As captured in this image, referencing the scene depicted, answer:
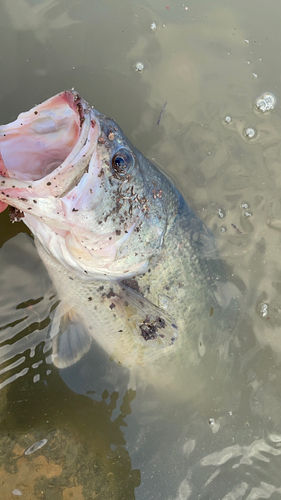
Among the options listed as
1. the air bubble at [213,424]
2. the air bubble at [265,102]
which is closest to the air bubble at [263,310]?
the air bubble at [213,424]

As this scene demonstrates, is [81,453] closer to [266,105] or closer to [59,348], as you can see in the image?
[59,348]

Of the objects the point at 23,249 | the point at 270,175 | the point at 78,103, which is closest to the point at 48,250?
the point at 23,249

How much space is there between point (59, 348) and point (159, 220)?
5.32 ft

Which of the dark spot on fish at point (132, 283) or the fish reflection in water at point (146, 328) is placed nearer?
the fish reflection in water at point (146, 328)

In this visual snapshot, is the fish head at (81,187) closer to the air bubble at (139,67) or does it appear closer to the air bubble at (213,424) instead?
the air bubble at (139,67)

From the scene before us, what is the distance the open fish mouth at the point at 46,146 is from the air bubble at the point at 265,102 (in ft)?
7.40

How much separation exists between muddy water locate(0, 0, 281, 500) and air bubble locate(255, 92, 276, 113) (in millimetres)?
52

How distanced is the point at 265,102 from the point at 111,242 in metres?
2.48

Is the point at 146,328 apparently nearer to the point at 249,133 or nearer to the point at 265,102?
the point at 249,133

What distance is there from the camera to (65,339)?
10.2 feet

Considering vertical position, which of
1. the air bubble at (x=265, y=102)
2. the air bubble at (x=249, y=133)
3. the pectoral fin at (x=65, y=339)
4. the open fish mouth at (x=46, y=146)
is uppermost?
the open fish mouth at (x=46, y=146)

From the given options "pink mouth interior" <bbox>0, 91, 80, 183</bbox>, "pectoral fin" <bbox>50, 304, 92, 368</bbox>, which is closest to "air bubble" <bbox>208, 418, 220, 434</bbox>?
"pectoral fin" <bbox>50, 304, 92, 368</bbox>

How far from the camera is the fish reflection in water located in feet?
7.78

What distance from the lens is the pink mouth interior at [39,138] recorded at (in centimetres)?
201
